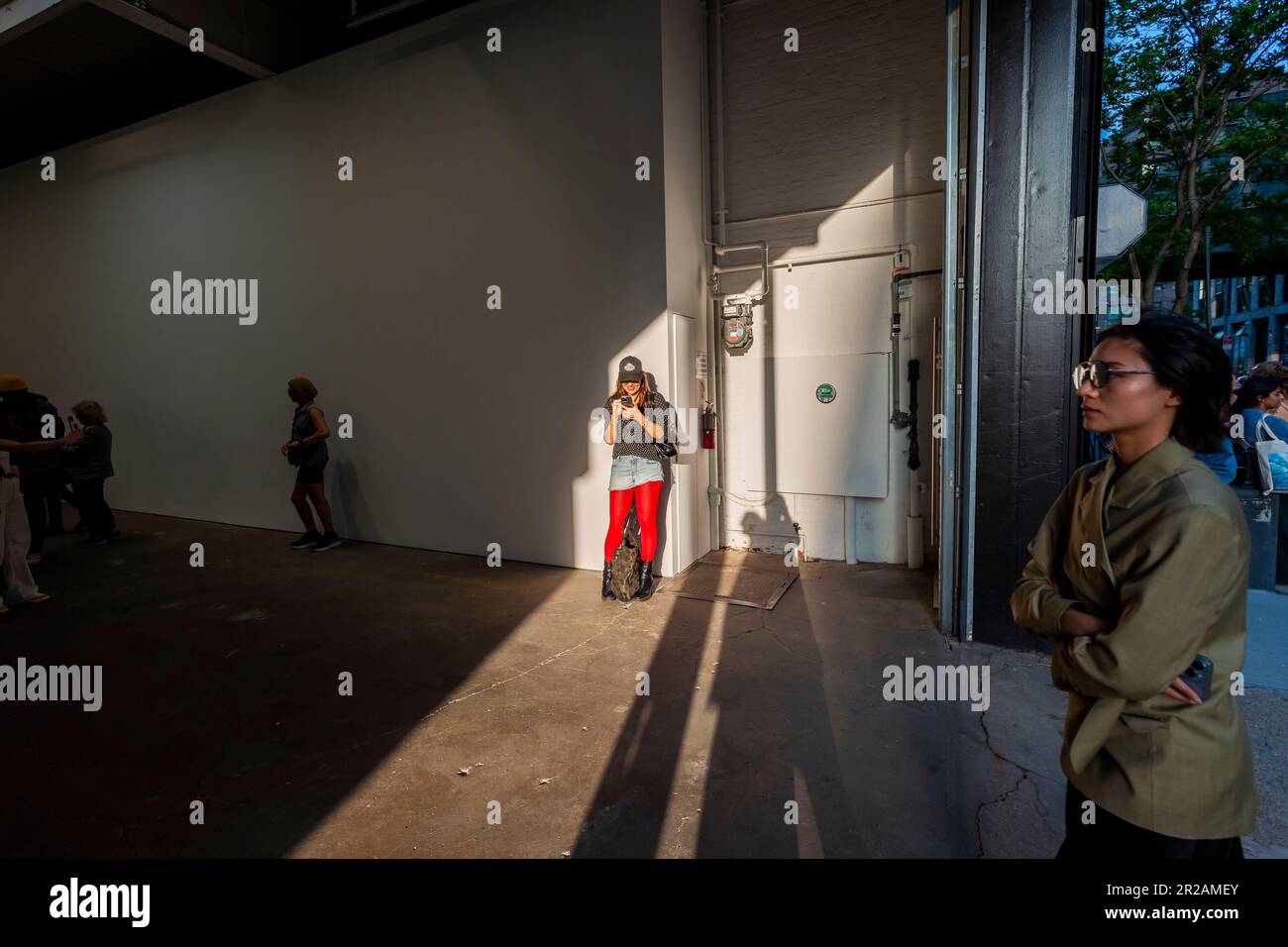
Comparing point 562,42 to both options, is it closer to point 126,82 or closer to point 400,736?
point 400,736

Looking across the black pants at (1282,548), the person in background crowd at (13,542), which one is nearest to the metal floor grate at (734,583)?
the black pants at (1282,548)

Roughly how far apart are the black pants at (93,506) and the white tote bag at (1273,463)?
35.5 feet

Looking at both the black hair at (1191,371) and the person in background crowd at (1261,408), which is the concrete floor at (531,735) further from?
the person in background crowd at (1261,408)

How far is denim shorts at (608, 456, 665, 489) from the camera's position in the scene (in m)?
5.02

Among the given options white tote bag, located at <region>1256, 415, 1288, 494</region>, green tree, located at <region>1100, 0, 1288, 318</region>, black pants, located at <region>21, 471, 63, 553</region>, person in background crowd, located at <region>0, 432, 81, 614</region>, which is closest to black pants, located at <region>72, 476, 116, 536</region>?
black pants, located at <region>21, 471, 63, 553</region>

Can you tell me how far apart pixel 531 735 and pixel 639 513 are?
2.21 m

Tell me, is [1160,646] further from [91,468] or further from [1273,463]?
[91,468]

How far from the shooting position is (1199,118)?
10805mm

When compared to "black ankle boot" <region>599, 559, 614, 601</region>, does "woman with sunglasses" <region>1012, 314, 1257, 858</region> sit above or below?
above

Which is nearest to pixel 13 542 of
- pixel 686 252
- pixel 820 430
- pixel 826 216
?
pixel 686 252

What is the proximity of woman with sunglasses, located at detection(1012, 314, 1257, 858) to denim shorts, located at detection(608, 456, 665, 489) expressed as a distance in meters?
3.66

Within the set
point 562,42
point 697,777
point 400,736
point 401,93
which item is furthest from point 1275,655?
point 401,93

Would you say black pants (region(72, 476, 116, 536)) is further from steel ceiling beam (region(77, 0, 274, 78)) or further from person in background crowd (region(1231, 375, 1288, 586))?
person in background crowd (region(1231, 375, 1288, 586))
